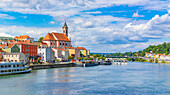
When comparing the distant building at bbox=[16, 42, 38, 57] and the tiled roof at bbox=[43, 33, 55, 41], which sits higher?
the tiled roof at bbox=[43, 33, 55, 41]

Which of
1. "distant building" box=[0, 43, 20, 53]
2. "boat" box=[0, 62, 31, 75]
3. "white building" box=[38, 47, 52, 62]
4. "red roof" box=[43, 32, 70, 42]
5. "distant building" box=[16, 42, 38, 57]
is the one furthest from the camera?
"red roof" box=[43, 32, 70, 42]

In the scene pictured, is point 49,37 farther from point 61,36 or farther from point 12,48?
point 12,48

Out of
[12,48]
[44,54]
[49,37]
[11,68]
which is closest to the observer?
[11,68]

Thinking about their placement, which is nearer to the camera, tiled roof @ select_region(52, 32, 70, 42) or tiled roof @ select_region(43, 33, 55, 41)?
tiled roof @ select_region(43, 33, 55, 41)

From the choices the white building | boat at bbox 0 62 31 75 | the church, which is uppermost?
the church

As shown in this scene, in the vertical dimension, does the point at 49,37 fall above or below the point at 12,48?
above

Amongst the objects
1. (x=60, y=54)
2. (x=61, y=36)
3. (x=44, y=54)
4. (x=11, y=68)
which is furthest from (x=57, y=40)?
(x=11, y=68)

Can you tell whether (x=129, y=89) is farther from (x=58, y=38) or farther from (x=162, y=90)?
(x=58, y=38)

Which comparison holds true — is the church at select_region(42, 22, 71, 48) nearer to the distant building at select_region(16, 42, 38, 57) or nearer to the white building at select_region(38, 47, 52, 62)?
the white building at select_region(38, 47, 52, 62)

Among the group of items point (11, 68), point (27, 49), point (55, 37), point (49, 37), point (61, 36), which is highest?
point (61, 36)

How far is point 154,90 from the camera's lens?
40.1 metres

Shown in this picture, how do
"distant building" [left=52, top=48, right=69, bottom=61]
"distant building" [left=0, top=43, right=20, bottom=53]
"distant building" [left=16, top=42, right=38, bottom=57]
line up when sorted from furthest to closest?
"distant building" [left=52, top=48, right=69, bottom=61] → "distant building" [left=16, top=42, right=38, bottom=57] → "distant building" [left=0, top=43, right=20, bottom=53]

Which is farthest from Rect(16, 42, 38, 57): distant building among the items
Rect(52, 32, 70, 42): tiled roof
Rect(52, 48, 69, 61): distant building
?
Rect(52, 32, 70, 42): tiled roof

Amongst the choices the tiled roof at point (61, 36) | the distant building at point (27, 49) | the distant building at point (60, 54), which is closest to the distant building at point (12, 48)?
the distant building at point (27, 49)
